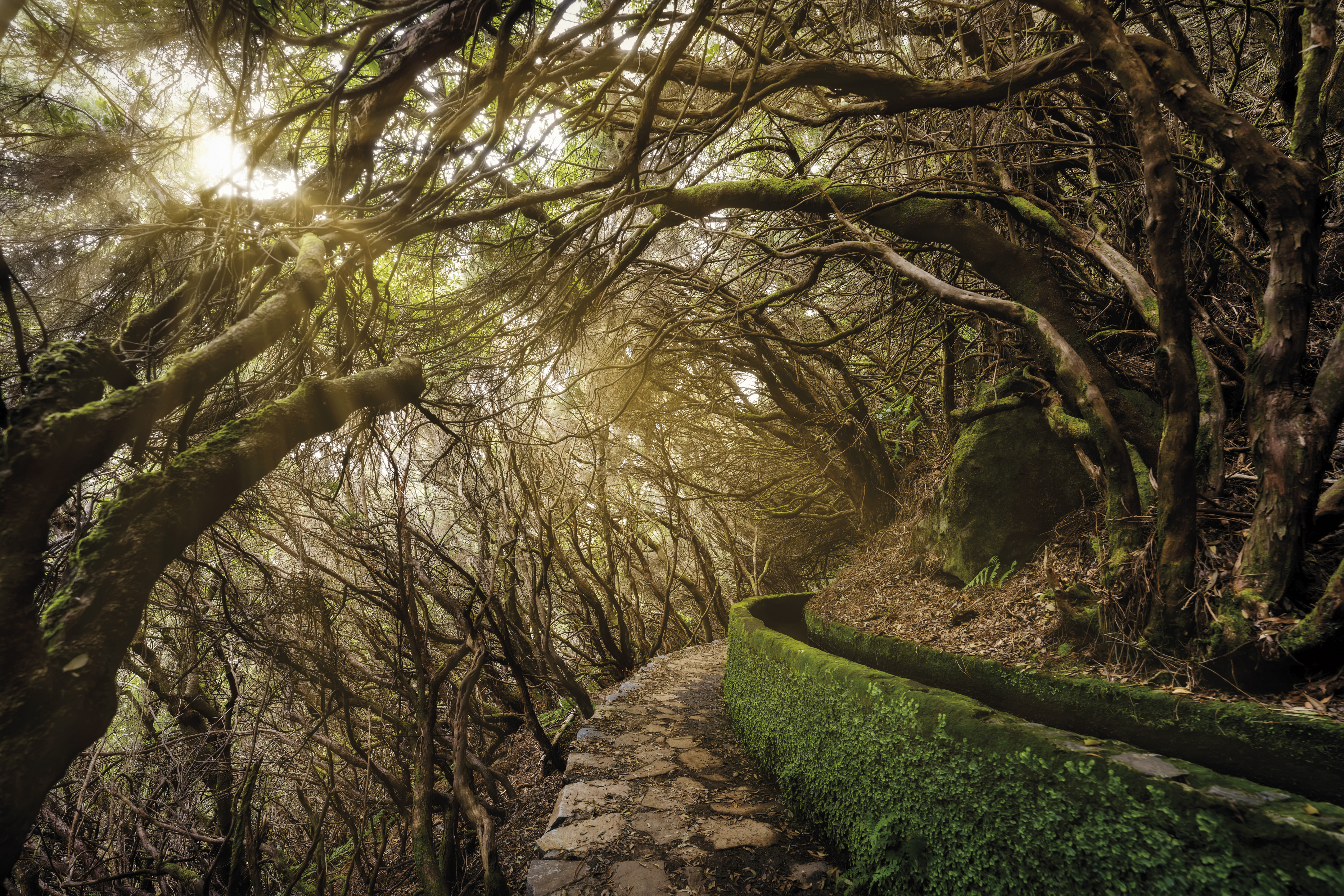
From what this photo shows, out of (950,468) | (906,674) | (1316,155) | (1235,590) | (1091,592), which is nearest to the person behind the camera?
(1235,590)

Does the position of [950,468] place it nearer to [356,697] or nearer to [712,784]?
[712,784]

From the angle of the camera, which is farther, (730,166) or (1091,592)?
(730,166)

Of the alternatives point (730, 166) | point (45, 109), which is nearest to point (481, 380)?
point (45, 109)

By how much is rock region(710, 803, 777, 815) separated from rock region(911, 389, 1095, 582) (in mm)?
2609

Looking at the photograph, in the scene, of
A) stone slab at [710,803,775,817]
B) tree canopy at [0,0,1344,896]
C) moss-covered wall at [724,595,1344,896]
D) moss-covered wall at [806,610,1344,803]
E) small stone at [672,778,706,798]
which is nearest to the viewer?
moss-covered wall at [724,595,1344,896]

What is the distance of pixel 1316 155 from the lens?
2959 mm

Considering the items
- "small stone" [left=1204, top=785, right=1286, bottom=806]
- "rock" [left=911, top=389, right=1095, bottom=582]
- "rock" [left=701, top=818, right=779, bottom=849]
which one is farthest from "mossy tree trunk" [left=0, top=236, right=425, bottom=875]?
"rock" [left=911, top=389, right=1095, bottom=582]

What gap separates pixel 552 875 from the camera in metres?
3.04

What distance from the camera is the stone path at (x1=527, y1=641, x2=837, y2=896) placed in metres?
2.95

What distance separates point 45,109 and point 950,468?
6858 millimetres

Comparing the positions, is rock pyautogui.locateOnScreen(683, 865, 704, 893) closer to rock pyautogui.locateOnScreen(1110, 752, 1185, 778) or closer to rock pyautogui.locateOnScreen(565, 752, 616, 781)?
rock pyautogui.locateOnScreen(565, 752, 616, 781)

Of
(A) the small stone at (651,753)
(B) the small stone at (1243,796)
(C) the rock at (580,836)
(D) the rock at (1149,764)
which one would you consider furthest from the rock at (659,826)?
(B) the small stone at (1243,796)


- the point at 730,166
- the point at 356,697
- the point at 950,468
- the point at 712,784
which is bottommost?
the point at 712,784

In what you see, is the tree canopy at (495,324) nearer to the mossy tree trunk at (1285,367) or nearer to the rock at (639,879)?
the mossy tree trunk at (1285,367)
